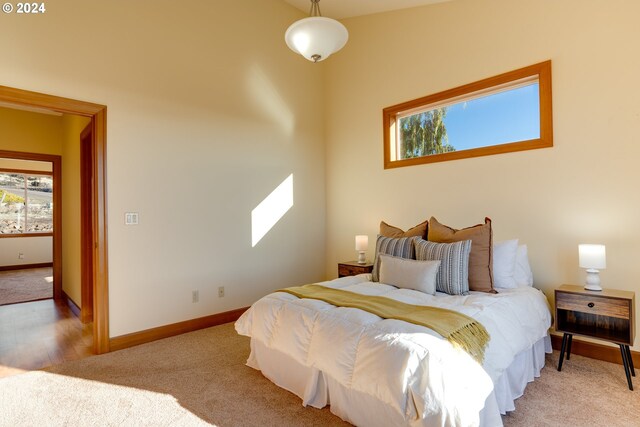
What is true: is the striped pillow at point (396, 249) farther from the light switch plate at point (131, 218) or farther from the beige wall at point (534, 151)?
the light switch plate at point (131, 218)

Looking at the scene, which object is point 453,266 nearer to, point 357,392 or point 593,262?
point 593,262

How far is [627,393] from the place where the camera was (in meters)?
2.21

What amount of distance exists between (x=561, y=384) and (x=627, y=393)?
36 cm

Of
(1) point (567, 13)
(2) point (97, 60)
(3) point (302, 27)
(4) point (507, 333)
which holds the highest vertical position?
(1) point (567, 13)

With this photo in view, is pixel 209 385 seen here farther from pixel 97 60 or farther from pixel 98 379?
pixel 97 60

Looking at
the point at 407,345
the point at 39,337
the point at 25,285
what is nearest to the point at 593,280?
the point at 407,345

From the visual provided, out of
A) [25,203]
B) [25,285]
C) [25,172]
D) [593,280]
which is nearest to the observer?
[593,280]

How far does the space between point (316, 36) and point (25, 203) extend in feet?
29.5

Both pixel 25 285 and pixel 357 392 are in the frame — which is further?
pixel 25 285

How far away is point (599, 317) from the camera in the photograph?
2668 millimetres

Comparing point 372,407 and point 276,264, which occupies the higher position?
point 276,264

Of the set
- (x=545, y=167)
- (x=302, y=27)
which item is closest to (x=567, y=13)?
(x=545, y=167)

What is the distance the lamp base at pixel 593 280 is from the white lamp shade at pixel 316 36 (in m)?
2.50

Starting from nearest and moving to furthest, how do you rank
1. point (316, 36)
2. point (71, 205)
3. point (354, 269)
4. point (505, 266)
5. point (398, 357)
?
point (398, 357) → point (316, 36) → point (505, 266) → point (354, 269) → point (71, 205)
